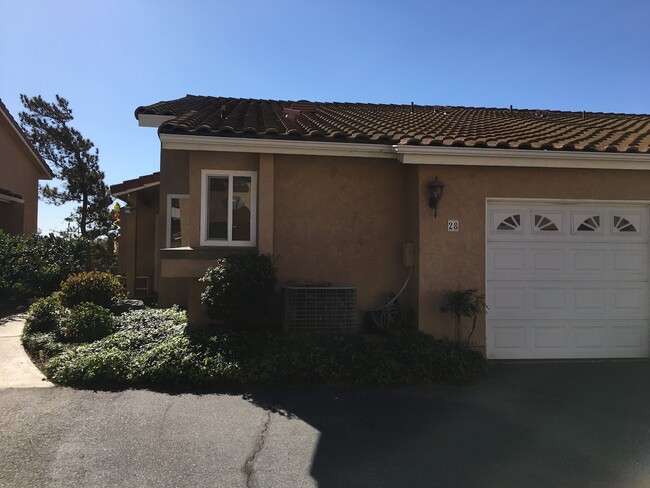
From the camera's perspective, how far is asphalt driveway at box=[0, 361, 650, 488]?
3.80 metres

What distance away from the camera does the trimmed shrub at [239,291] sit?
265 inches

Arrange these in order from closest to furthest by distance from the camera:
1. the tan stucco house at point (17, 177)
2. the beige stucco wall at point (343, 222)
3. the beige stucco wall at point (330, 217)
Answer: the beige stucco wall at point (330, 217), the beige stucco wall at point (343, 222), the tan stucco house at point (17, 177)

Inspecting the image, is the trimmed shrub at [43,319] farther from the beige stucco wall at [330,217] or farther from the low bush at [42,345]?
the beige stucco wall at [330,217]

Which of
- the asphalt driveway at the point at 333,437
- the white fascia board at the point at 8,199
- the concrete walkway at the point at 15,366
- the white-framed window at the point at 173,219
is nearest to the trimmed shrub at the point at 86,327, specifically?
the concrete walkway at the point at 15,366

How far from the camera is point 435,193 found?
7.06m

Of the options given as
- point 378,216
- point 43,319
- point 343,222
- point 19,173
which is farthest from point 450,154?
point 19,173

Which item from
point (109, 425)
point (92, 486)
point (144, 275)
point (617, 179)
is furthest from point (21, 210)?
point (617, 179)

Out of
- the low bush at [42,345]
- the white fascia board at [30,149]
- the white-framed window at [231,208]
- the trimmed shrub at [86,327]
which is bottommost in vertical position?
the low bush at [42,345]

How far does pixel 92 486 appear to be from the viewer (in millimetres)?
3564

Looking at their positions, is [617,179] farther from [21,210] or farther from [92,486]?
[21,210]

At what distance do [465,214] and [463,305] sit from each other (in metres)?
1.39

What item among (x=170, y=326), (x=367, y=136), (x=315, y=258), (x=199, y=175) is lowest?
(x=170, y=326)

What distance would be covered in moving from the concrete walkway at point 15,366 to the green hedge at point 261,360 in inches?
8.1

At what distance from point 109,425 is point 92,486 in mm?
1155
